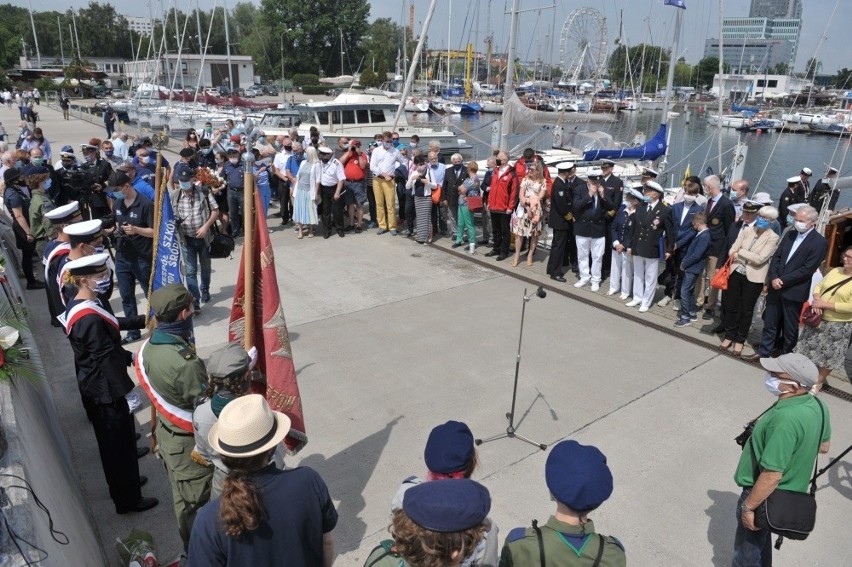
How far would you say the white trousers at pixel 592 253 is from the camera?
29.2ft

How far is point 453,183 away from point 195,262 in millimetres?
4689

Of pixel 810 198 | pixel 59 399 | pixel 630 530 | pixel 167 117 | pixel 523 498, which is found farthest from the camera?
pixel 167 117

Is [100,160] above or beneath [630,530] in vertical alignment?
above

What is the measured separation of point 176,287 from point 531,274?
22.4ft

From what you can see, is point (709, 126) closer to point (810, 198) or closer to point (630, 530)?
point (810, 198)

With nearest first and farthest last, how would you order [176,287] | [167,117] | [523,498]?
[176,287]
[523,498]
[167,117]

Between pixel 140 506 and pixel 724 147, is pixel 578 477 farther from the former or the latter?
pixel 724 147

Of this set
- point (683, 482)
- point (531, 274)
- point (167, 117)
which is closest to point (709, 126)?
point (167, 117)

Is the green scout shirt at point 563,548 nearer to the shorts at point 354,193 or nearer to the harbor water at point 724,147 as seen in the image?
the shorts at point 354,193

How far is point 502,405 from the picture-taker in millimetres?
5812

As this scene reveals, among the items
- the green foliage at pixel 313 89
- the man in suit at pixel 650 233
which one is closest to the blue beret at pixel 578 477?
the man in suit at pixel 650 233

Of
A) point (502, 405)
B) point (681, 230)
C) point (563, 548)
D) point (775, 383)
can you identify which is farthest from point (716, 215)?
point (563, 548)

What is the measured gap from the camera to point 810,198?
12.9m

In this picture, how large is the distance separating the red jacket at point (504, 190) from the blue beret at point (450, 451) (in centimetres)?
757
